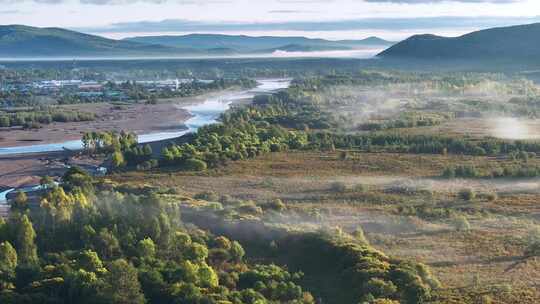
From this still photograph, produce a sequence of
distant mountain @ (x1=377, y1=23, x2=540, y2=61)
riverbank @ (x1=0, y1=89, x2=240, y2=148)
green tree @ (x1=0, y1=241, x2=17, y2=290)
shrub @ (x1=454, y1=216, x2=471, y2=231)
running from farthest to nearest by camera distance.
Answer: distant mountain @ (x1=377, y1=23, x2=540, y2=61) < riverbank @ (x1=0, y1=89, x2=240, y2=148) < shrub @ (x1=454, y1=216, x2=471, y2=231) < green tree @ (x1=0, y1=241, x2=17, y2=290)

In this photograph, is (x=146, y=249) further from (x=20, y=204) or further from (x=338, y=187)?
(x=338, y=187)

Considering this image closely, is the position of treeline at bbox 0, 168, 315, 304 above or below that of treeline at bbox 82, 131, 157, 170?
above

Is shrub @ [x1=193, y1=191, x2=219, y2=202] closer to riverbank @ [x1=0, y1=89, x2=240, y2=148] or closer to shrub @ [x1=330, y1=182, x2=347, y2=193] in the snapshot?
shrub @ [x1=330, y1=182, x2=347, y2=193]

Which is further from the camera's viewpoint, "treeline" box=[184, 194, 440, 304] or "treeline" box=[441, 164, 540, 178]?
"treeline" box=[441, 164, 540, 178]

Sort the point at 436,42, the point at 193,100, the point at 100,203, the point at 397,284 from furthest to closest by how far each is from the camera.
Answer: the point at 436,42 → the point at 193,100 → the point at 100,203 → the point at 397,284

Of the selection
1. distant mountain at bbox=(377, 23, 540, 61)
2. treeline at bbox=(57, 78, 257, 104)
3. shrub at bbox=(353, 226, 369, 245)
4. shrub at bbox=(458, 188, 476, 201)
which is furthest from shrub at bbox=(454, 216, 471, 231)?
distant mountain at bbox=(377, 23, 540, 61)

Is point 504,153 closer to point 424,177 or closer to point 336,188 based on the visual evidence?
point 424,177

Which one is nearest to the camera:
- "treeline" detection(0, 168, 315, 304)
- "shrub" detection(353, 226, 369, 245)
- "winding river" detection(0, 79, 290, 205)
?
"treeline" detection(0, 168, 315, 304)

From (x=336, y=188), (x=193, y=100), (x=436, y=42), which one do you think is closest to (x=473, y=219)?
(x=336, y=188)

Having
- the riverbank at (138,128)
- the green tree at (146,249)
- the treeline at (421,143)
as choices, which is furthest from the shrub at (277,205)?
the treeline at (421,143)
